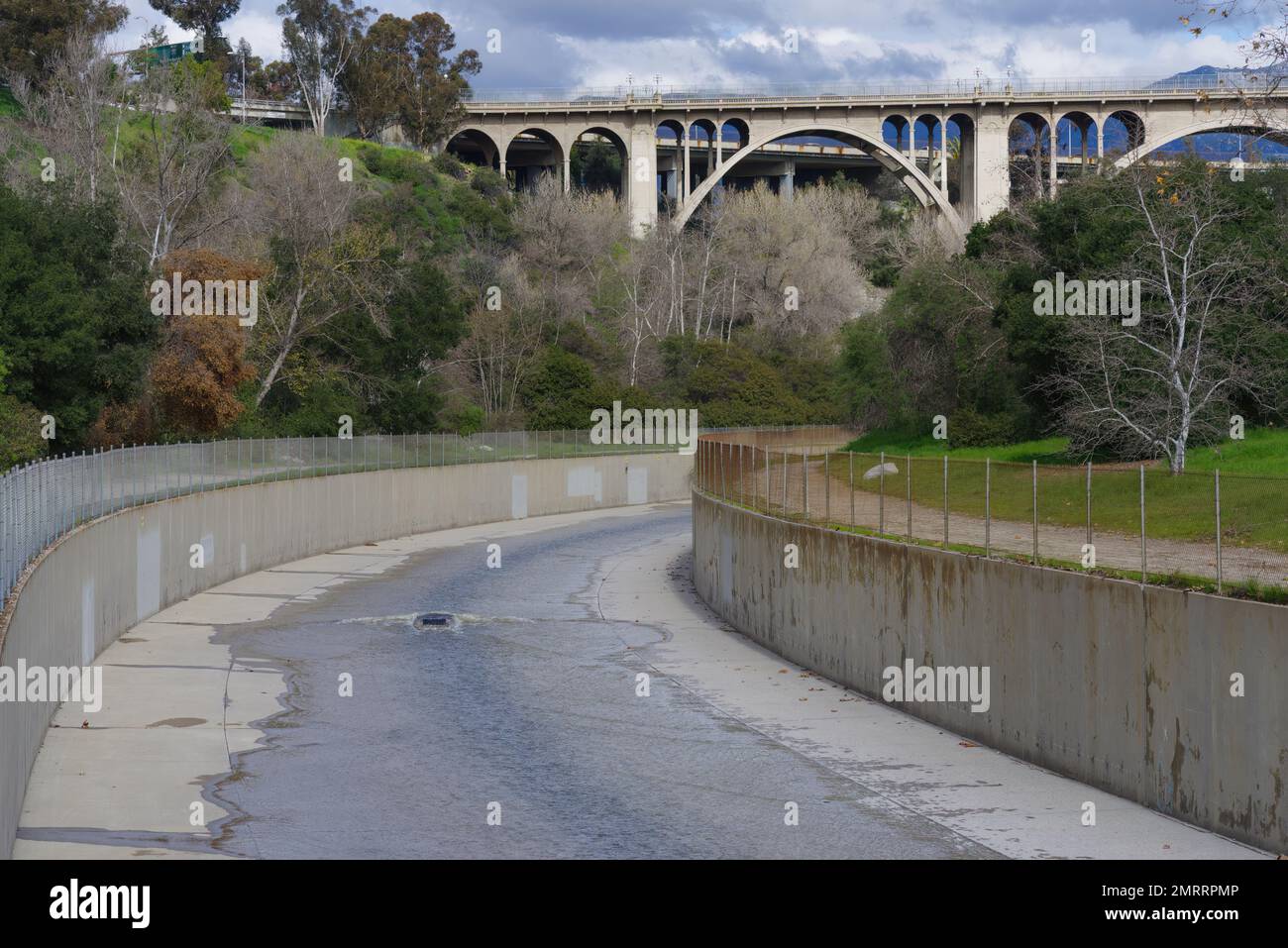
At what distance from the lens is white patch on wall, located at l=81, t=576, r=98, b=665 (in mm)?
23922

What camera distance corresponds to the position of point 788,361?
332ft

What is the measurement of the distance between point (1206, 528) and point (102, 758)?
12.6 metres

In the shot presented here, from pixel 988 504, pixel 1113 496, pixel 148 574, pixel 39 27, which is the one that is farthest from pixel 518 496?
pixel 39 27

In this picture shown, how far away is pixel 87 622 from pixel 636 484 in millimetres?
49301

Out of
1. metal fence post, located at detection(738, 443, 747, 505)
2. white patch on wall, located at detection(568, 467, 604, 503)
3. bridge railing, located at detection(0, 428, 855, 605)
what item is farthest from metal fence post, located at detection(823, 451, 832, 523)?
white patch on wall, located at detection(568, 467, 604, 503)

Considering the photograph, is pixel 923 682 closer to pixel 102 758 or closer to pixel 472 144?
pixel 102 758

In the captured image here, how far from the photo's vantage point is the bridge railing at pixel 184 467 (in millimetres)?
19406

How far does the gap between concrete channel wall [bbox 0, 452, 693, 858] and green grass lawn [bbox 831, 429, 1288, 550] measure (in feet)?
37.0

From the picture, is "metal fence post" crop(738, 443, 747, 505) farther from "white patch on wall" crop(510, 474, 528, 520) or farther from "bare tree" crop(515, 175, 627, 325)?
"bare tree" crop(515, 175, 627, 325)

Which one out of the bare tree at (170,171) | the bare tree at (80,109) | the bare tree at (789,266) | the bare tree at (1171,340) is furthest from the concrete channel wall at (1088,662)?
the bare tree at (789,266)

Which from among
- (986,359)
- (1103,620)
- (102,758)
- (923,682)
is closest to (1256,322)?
(986,359)

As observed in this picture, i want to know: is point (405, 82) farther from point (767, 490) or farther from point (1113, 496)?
point (1113, 496)

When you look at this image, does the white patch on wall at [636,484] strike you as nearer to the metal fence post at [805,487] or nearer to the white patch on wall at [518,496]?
the white patch on wall at [518,496]

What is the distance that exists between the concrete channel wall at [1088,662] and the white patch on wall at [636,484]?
46.5m
